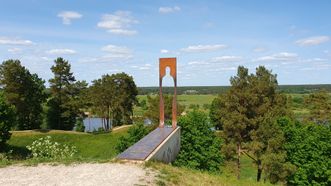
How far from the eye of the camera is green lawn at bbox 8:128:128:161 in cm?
5006

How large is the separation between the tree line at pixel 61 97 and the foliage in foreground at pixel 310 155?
1582 inches

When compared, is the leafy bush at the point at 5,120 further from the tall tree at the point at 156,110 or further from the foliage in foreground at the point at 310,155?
the foliage in foreground at the point at 310,155

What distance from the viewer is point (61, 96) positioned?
2586 inches

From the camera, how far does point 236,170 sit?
35.2 meters

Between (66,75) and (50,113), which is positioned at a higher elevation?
(66,75)

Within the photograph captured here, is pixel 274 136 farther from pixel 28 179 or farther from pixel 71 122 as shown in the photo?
pixel 71 122

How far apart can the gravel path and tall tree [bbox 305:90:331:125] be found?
41.5 metres

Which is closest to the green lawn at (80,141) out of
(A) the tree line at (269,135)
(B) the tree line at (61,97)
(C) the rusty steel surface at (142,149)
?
(B) the tree line at (61,97)

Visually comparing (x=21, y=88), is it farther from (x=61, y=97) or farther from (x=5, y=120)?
(x=5, y=120)

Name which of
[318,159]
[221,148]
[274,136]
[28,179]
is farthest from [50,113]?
[28,179]

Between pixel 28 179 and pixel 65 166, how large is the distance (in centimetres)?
230

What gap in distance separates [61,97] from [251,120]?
41.0 metres

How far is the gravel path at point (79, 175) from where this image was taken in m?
12.2

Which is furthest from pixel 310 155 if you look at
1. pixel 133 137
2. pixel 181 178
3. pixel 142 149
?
pixel 181 178
